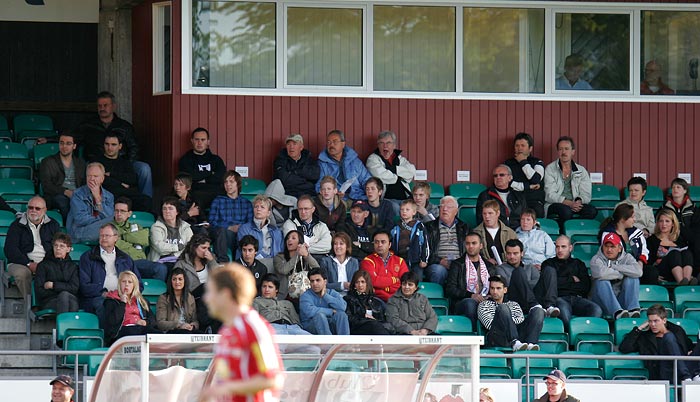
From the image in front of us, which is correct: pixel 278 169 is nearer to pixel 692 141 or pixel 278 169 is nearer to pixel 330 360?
pixel 692 141

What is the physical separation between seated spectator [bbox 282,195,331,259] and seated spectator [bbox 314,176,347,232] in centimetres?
26

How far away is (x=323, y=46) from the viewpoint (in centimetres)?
1661

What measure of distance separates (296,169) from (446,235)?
75.3 inches

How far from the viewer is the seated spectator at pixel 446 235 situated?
48.7ft

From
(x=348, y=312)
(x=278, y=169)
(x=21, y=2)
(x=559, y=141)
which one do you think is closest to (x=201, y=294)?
(x=348, y=312)

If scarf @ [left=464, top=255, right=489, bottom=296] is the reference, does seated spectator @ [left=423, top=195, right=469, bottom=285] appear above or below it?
above

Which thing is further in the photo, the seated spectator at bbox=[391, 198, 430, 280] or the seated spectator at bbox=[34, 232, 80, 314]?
the seated spectator at bbox=[391, 198, 430, 280]

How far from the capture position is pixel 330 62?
16.7m

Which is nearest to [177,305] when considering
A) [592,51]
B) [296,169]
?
[296,169]

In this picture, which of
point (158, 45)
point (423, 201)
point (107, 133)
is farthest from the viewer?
point (158, 45)

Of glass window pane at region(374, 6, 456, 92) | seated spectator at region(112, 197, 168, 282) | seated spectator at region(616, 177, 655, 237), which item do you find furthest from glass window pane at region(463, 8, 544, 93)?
seated spectator at region(112, 197, 168, 282)

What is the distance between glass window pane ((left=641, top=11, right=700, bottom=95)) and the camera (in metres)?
17.3

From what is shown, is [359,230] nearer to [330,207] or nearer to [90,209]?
[330,207]

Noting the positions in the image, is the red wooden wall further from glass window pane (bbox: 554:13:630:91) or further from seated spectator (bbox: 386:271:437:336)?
seated spectator (bbox: 386:271:437:336)
